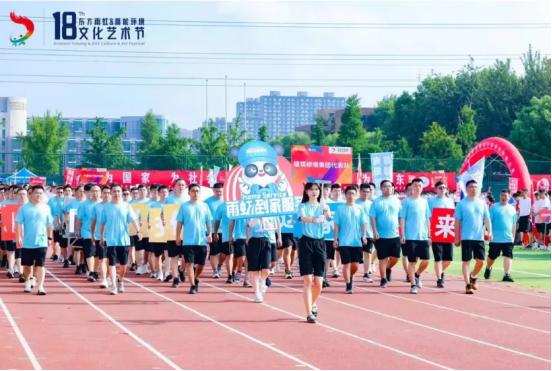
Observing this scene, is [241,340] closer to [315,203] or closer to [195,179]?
[315,203]

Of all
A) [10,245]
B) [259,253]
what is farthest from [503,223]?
[10,245]

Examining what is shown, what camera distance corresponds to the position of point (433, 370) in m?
10.2

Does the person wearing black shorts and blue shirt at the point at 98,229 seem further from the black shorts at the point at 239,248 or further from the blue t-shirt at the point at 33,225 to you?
the black shorts at the point at 239,248

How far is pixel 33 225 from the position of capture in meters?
17.3

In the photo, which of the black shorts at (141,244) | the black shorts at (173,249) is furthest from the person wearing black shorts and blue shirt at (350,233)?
the black shorts at (141,244)

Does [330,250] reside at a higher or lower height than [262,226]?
lower

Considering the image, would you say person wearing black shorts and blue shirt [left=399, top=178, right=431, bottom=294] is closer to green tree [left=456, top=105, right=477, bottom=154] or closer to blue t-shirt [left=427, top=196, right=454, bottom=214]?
blue t-shirt [left=427, top=196, right=454, bottom=214]

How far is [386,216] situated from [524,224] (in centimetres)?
1339

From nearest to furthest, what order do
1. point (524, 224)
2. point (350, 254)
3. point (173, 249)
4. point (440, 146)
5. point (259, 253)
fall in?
point (259, 253), point (350, 254), point (173, 249), point (524, 224), point (440, 146)

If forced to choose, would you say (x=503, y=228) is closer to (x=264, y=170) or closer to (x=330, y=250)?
(x=330, y=250)

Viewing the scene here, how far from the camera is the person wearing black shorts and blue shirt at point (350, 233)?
17797mm

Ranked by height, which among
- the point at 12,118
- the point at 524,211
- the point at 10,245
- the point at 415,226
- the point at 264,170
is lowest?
the point at 10,245

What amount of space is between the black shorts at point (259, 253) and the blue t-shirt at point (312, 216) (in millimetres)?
2075

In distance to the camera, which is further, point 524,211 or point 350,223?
point 524,211
